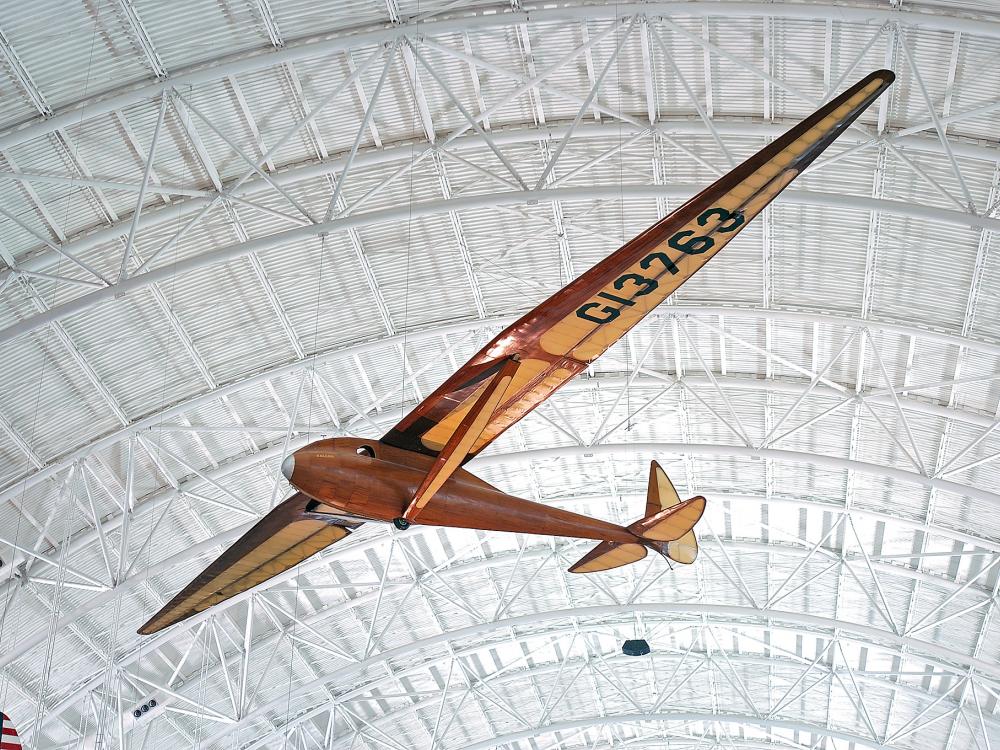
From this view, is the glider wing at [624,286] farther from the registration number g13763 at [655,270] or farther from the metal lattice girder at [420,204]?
the metal lattice girder at [420,204]

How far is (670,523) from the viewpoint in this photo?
14.7 metres

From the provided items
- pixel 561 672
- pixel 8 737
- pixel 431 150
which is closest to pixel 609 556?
pixel 431 150

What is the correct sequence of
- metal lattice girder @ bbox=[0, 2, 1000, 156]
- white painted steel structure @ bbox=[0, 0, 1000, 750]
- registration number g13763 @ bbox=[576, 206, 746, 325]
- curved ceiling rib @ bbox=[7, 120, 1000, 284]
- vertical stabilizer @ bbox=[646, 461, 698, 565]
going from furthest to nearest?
curved ceiling rib @ bbox=[7, 120, 1000, 284], white painted steel structure @ bbox=[0, 0, 1000, 750], vertical stabilizer @ bbox=[646, 461, 698, 565], metal lattice girder @ bbox=[0, 2, 1000, 156], registration number g13763 @ bbox=[576, 206, 746, 325]

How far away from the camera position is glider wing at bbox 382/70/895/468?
9.71 metres

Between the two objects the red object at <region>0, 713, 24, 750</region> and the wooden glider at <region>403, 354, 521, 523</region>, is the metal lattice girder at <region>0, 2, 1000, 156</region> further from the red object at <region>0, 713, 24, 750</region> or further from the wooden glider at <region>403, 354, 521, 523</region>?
the red object at <region>0, 713, 24, 750</region>

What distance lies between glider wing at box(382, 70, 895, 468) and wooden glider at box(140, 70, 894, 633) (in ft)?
0.05

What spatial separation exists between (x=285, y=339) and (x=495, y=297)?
4.88m

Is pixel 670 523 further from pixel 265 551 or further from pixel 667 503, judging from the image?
pixel 265 551

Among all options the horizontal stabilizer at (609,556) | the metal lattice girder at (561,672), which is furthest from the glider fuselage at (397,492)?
the metal lattice girder at (561,672)

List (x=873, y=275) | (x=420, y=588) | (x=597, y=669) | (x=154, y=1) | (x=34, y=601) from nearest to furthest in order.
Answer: (x=154, y=1) → (x=873, y=275) → (x=34, y=601) → (x=420, y=588) → (x=597, y=669)

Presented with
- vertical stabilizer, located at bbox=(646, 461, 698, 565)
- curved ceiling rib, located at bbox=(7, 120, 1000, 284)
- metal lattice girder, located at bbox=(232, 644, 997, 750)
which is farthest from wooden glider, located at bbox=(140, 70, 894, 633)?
metal lattice girder, located at bbox=(232, 644, 997, 750)

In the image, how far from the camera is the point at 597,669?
38156 mm

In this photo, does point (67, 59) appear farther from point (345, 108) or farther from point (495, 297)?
point (495, 297)

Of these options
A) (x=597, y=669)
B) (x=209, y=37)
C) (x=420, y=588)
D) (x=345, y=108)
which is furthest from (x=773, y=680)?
(x=209, y=37)
